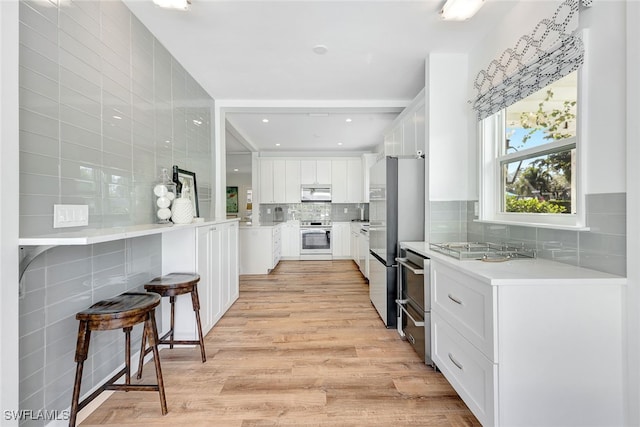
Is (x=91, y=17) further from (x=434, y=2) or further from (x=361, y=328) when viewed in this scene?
(x=361, y=328)

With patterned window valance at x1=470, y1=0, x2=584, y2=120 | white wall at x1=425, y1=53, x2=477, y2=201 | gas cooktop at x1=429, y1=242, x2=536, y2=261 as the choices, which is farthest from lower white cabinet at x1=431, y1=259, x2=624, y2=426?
white wall at x1=425, y1=53, x2=477, y2=201

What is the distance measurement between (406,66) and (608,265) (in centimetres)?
223

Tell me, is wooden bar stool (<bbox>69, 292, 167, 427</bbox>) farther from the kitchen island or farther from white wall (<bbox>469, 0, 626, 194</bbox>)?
white wall (<bbox>469, 0, 626, 194</bbox>)

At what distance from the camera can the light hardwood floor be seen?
5.14 ft

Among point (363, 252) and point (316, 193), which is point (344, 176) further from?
point (363, 252)

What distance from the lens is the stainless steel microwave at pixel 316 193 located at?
21.5 feet

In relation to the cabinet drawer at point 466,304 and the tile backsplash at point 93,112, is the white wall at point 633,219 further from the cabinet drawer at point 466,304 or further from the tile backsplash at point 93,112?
the tile backsplash at point 93,112

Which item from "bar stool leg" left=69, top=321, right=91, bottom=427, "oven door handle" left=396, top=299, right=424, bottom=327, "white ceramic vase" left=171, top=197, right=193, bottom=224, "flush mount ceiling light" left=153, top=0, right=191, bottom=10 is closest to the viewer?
"bar stool leg" left=69, top=321, right=91, bottom=427

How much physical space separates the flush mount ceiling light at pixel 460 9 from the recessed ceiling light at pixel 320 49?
0.91 meters

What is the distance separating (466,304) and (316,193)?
5.26m

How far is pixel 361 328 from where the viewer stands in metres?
2.73

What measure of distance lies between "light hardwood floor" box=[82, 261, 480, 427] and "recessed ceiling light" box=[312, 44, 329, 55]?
2.50 m
